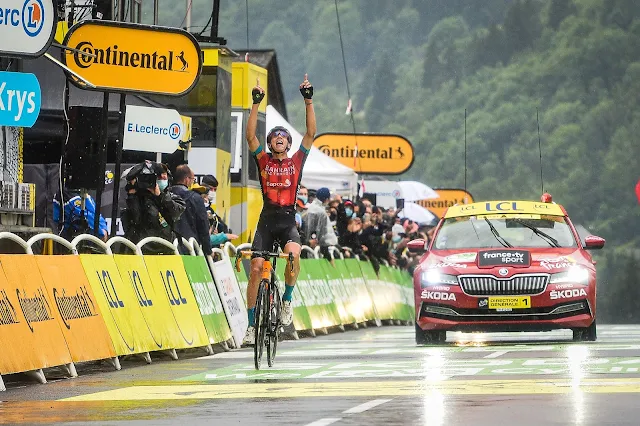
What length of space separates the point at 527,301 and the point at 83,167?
18.3 feet

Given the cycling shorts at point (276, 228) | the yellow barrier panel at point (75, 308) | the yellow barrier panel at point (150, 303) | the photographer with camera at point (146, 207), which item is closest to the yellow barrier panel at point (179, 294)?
the yellow barrier panel at point (150, 303)

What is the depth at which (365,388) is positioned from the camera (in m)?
13.0

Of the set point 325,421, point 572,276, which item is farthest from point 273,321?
point 325,421

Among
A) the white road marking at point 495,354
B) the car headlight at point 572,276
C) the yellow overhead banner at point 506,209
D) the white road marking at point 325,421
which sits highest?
the yellow overhead banner at point 506,209

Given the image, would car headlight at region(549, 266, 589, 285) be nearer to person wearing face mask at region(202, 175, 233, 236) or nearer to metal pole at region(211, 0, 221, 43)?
person wearing face mask at region(202, 175, 233, 236)

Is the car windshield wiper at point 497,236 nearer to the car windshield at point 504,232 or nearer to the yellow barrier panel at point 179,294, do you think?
the car windshield at point 504,232

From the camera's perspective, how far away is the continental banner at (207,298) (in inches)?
755

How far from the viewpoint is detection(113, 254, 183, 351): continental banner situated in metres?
17.1

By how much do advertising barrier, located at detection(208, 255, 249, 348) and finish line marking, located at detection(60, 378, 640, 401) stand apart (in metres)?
6.57

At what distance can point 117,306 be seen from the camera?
54.5 ft

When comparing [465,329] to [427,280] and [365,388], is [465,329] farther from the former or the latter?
[365,388]

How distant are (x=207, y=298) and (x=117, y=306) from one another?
3.07 meters

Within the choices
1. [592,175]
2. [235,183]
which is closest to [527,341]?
[235,183]

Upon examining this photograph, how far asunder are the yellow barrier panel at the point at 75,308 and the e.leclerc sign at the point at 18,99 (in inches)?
97.9
